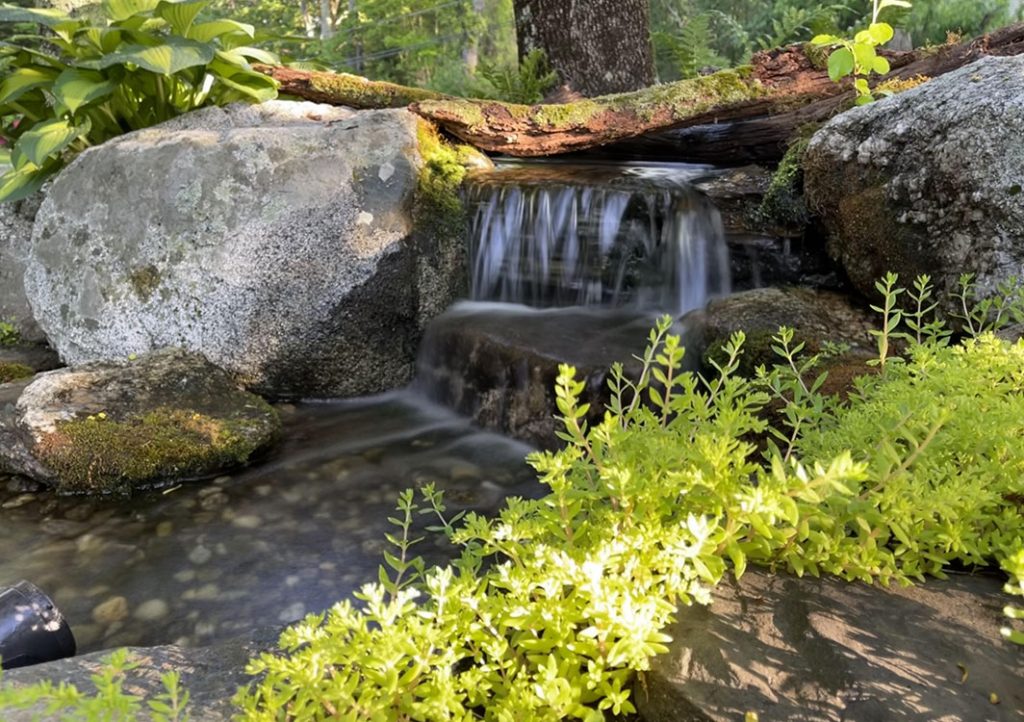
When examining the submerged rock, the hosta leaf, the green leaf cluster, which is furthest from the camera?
the hosta leaf

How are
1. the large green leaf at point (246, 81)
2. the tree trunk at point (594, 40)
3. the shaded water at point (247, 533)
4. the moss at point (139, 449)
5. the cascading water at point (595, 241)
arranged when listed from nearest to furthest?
the shaded water at point (247, 533) → the moss at point (139, 449) → the cascading water at point (595, 241) → the large green leaf at point (246, 81) → the tree trunk at point (594, 40)

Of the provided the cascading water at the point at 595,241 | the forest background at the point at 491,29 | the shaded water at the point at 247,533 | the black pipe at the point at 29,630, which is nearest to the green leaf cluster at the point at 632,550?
the black pipe at the point at 29,630

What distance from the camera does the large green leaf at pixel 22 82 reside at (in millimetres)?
5766

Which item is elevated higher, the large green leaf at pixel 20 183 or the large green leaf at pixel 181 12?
the large green leaf at pixel 181 12

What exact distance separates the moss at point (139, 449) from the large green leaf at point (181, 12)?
3045 mm

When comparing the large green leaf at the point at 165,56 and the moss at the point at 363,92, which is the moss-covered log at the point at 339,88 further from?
the large green leaf at the point at 165,56

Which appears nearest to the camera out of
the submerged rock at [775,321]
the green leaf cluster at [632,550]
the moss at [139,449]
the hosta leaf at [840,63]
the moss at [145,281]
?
the green leaf cluster at [632,550]

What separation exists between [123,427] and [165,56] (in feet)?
8.82

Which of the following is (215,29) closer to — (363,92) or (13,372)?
(363,92)

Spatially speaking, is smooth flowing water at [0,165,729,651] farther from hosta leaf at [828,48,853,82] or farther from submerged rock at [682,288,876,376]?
hosta leaf at [828,48,853,82]

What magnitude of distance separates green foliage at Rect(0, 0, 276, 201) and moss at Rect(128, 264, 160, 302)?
1111mm

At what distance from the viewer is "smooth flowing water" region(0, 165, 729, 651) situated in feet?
10.2

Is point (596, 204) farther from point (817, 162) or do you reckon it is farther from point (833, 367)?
point (833, 367)

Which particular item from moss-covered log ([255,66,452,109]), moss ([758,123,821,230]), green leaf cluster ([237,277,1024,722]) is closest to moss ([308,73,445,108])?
moss-covered log ([255,66,452,109])
